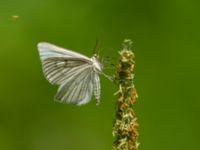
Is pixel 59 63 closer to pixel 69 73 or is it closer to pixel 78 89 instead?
pixel 69 73

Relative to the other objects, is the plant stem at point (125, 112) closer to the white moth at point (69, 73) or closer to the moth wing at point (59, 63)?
the white moth at point (69, 73)

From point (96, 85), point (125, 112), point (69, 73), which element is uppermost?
point (69, 73)

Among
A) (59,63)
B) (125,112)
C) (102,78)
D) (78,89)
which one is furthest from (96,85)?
(102,78)

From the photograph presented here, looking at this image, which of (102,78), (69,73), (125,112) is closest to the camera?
(125,112)

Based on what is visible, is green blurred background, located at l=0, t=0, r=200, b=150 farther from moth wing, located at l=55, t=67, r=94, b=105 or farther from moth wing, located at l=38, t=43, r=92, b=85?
moth wing, located at l=38, t=43, r=92, b=85

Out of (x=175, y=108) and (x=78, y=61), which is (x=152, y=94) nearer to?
(x=175, y=108)
